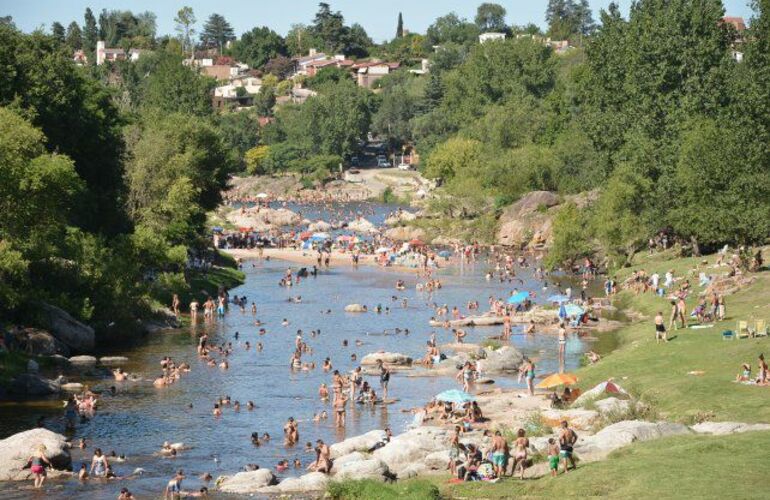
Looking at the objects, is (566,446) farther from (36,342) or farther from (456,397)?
(36,342)

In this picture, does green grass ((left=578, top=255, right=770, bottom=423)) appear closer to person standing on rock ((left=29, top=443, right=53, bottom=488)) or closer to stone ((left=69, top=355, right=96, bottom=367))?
person standing on rock ((left=29, top=443, right=53, bottom=488))

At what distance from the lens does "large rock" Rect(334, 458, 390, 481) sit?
40656 mm

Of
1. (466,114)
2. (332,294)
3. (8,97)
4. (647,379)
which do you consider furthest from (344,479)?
(466,114)

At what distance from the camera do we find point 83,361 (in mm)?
62344

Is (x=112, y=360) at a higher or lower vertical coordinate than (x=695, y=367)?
lower

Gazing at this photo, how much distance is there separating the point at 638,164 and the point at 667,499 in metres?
65.9

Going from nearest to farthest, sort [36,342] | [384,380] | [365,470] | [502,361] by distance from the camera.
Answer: [365,470], [384,380], [36,342], [502,361]

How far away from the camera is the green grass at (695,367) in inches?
1715

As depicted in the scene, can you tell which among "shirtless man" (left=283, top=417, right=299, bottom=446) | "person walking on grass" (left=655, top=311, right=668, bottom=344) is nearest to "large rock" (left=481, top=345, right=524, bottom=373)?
"person walking on grass" (left=655, top=311, right=668, bottom=344)

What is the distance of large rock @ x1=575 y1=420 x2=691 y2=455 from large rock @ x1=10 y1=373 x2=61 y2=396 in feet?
85.0

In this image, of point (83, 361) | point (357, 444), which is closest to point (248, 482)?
point (357, 444)

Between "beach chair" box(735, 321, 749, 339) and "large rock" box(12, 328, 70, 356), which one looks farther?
"large rock" box(12, 328, 70, 356)

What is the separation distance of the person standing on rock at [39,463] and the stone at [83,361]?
19.4 metres

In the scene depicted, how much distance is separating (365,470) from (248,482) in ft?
13.4
